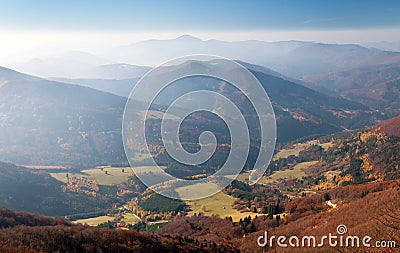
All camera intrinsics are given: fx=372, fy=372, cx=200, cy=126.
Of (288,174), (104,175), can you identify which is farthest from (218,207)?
(104,175)

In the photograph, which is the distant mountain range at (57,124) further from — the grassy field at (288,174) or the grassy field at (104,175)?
the grassy field at (288,174)

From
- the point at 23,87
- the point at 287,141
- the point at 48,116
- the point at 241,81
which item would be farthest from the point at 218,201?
the point at 23,87

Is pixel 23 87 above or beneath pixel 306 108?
above

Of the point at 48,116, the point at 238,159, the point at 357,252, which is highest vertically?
the point at 238,159

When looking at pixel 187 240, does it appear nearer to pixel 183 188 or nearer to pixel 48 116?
pixel 183 188

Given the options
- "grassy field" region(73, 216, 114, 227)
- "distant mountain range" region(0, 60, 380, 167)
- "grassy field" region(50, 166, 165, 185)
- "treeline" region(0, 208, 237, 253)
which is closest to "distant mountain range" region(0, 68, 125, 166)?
"distant mountain range" region(0, 60, 380, 167)

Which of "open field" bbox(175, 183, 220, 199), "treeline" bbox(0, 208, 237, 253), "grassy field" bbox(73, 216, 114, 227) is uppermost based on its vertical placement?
"open field" bbox(175, 183, 220, 199)

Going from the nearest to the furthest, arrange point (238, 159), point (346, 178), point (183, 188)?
point (238, 159) → point (183, 188) → point (346, 178)

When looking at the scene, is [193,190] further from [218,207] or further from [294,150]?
[294,150]

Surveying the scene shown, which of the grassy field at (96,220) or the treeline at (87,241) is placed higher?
the treeline at (87,241)

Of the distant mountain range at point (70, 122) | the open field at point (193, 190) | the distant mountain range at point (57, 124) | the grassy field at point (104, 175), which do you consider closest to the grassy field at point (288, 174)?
the grassy field at point (104, 175)

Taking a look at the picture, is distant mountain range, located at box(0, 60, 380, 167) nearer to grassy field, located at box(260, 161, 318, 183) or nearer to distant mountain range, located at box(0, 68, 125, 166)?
distant mountain range, located at box(0, 68, 125, 166)
